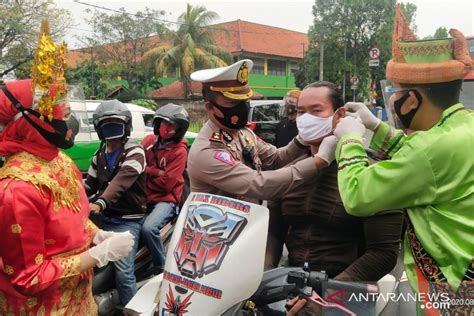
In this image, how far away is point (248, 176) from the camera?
198cm

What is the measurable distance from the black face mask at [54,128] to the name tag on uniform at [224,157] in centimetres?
69

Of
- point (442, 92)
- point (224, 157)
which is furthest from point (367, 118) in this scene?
point (224, 157)

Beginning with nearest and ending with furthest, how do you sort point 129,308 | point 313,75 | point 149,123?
point 129,308 < point 149,123 < point 313,75

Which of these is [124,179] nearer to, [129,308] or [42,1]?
[129,308]

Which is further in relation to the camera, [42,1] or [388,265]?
[42,1]

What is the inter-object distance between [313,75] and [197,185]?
3044 cm

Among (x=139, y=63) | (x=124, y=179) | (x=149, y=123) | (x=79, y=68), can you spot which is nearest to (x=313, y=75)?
(x=139, y=63)

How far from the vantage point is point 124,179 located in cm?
318

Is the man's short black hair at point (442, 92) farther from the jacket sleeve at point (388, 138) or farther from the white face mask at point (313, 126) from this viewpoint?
the white face mask at point (313, 126)

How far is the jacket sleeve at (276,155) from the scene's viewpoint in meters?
2.54

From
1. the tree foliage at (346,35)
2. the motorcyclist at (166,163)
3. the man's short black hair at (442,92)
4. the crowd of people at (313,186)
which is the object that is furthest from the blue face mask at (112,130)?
the tree foliage at (346,35)

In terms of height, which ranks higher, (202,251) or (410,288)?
(202,251)

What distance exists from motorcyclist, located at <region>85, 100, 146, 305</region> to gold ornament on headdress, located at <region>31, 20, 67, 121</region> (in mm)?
1353

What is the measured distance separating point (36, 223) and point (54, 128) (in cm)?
43
